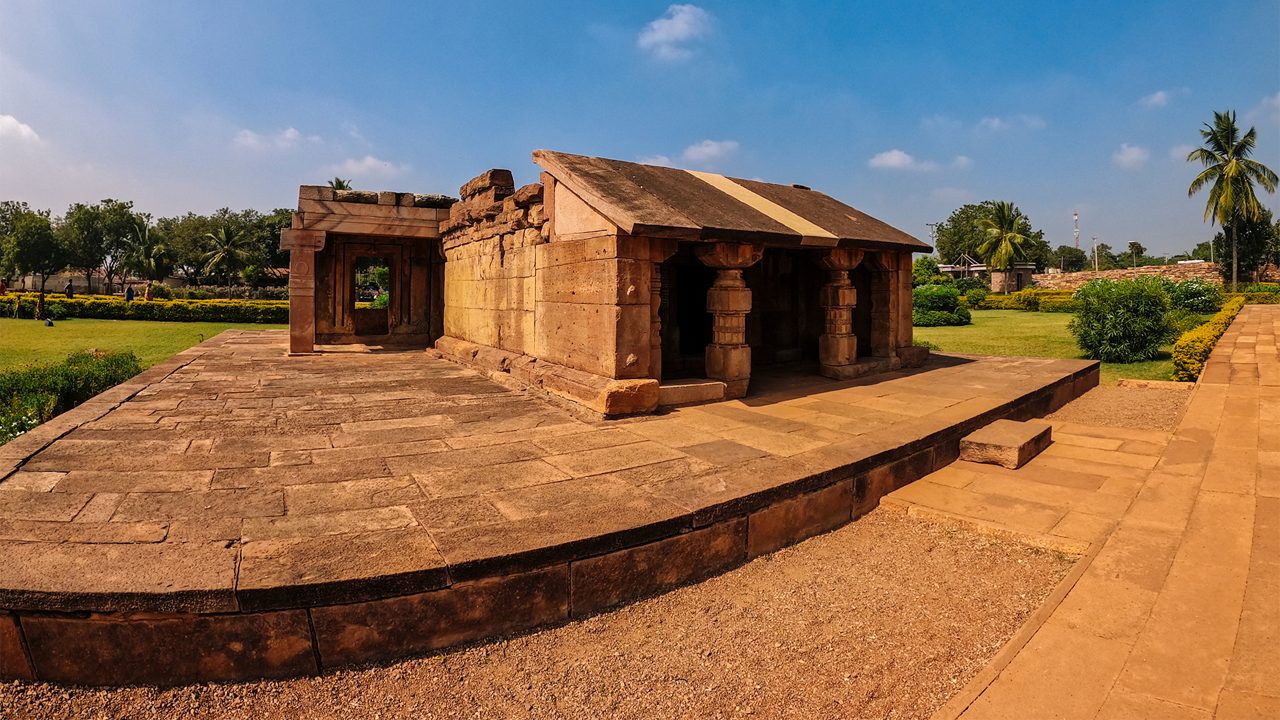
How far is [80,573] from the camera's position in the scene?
8.12 feet

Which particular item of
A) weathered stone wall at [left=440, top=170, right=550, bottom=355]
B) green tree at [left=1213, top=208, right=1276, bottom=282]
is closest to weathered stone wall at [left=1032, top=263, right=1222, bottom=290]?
green tree at [left=1213, top=208, right=1276, bottom=282]

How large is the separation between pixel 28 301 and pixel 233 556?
32.4m

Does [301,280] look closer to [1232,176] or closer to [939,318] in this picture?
[939,318]

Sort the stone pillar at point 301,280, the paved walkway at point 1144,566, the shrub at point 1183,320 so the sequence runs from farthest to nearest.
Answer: the shrub at point 1183,320
the stone pillar at point 301,280
the paved walkway at point 1144,566

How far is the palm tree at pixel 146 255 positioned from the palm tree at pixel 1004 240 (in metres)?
63.3

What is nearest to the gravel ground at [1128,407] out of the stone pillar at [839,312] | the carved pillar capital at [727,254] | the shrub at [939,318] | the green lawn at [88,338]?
the stone pillar at [839,312]

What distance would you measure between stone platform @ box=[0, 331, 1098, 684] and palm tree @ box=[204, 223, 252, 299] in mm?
50263

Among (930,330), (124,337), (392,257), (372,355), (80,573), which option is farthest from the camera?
(930,330)

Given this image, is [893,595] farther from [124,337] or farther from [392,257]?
[124,337]

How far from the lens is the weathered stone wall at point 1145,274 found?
44000 mm

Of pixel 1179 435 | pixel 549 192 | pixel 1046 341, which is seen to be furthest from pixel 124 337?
pixel 1046 341

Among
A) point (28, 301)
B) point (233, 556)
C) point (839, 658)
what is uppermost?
point (28, 301)

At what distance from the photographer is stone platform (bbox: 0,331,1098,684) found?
95.8 inches

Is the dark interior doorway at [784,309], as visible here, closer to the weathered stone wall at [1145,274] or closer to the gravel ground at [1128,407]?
the gravel ground at [1128,407]
